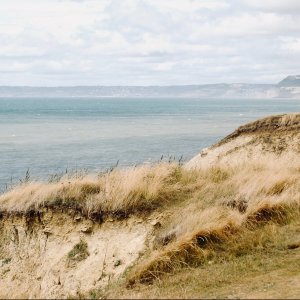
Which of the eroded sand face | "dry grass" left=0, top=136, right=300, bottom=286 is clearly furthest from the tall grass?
the eroded sand face

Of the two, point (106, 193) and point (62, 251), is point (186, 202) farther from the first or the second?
point (62, 251)

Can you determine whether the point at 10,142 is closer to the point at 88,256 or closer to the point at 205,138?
the point at 205,138

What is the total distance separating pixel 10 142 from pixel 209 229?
54274 mm

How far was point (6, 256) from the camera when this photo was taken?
1463 centimetres

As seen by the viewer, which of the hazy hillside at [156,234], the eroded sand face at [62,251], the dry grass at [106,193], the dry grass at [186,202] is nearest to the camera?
the hazy hillside at [156,234]

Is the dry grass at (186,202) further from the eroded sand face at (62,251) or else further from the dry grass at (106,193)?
the eroded sand face at (62,251)

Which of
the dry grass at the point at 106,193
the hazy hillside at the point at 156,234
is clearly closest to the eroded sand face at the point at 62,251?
the hazy hillside at the point at 156,234

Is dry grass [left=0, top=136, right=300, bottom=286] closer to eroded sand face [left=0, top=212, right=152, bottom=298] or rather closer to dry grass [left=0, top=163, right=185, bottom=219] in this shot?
dry grass [left=0, top=163, right=185, bottom=219]

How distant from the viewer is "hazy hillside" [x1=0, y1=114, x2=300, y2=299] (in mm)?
9078

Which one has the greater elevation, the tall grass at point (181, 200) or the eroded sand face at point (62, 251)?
the tall grass at point (181, 200)

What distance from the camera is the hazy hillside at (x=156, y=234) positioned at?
9078mm

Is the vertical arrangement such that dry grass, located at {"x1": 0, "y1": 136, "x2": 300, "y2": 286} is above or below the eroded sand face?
above

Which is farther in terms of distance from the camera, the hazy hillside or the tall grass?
the tall grass

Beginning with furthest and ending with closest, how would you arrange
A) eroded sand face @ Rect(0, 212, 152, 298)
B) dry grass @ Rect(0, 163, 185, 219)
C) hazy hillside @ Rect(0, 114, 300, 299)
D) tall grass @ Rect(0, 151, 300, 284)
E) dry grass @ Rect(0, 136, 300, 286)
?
dry grass @ Rect(0, 163, 185, 219), eroded sand face @ Rect(0, 212, 152, 298), tall grass @ Rect(0, 151, 300, 284), dry grass @ Rect(0, 136, 300, 286), hazy hillside @ Rect(0, 114, 300, 299)
